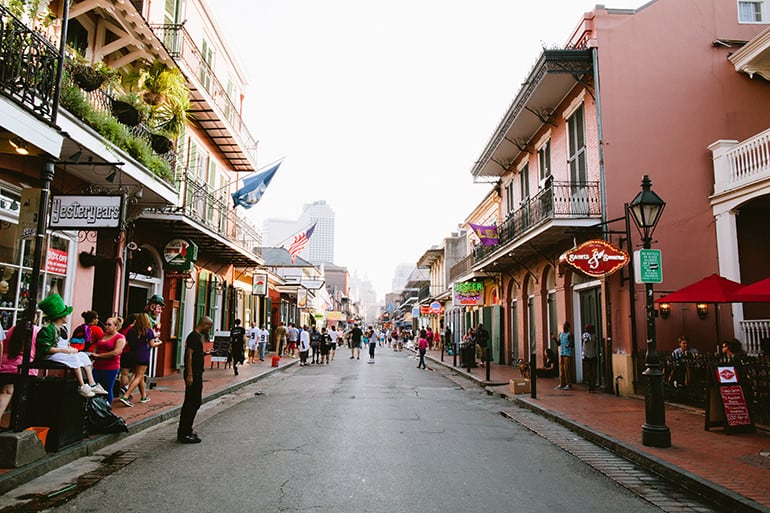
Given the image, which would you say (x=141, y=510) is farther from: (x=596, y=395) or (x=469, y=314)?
(x=469, y=314)

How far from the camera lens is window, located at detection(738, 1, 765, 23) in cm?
1527

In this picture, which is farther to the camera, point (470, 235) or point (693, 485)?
point (470, 235)

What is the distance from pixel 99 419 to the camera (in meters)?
7.43

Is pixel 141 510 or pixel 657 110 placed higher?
Answer: pixel 657 110

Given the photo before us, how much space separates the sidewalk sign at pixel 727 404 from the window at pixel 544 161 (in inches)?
425

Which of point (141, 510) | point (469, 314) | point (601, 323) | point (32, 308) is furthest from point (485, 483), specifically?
point (469, 314)

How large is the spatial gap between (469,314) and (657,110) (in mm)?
20884

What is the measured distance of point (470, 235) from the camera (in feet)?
120

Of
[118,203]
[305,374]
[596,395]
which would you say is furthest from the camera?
[305,374]

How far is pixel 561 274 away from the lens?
16750 millimetres

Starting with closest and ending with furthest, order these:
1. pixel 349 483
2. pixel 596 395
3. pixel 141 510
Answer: pixel 141 510
pixel 349 483
pixel 596 395

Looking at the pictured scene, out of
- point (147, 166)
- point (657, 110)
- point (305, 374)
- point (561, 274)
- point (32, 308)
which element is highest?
point (657, 110)

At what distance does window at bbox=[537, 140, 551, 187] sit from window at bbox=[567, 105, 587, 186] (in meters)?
1.87

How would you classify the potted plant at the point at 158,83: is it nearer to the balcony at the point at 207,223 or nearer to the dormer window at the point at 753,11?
the balcony at the point at 207,223
